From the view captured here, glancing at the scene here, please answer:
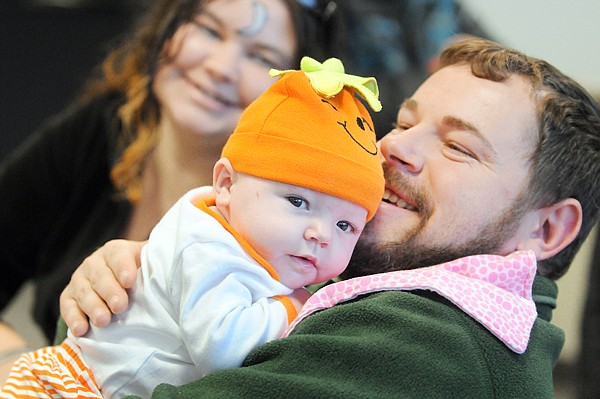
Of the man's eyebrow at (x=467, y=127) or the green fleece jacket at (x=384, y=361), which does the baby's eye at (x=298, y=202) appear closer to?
the green fleece jacket at (x=384, y=361)

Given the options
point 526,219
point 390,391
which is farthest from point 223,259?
point 526,219

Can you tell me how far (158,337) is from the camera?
3.54ft

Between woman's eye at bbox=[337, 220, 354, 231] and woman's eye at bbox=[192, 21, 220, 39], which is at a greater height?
woman's eye at bbox=[192, 21, 220, 39]

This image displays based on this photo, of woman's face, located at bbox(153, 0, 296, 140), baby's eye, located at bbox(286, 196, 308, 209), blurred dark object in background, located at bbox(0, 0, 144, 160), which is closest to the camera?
baby's eye, located at bbox(286, 196, 308, 209)

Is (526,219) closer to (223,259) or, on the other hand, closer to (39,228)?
(223,259)

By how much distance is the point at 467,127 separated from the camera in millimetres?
1266

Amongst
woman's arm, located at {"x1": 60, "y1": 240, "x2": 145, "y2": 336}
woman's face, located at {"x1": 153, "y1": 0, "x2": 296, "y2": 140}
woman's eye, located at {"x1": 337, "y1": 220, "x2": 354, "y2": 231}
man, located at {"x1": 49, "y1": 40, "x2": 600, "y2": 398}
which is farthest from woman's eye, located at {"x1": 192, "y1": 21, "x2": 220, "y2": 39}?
woman's eye, located at {"x1": 337, "y1": 220, "x2": 354, "y2": 231}

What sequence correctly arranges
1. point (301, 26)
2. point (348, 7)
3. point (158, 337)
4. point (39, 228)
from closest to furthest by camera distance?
point (158, 337), point (301, 26), point (39, 228), point (348, 7)

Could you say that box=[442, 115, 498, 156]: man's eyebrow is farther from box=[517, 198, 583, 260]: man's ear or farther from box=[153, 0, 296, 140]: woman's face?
box=[153, 0, 296, 140]: woman's face

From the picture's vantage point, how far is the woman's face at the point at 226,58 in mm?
1808

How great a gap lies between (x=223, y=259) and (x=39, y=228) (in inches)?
44.8

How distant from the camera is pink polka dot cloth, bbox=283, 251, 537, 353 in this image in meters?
1.05

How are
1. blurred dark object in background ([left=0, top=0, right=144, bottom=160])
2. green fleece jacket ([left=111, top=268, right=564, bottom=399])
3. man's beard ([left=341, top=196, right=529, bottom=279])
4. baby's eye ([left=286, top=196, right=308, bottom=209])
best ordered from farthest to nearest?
blurred dark object in background ([left=0, top=0, right=144, bottom=160]) → man's beard ([left=341, top=196, right=529, bottom=279]) → baby's eye ([left=286, top=196, right=308, bottom=209]) → green fleece jacket ([left=111, top=268, right=564, bottom=399])

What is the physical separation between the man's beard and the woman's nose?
0.32 ft
